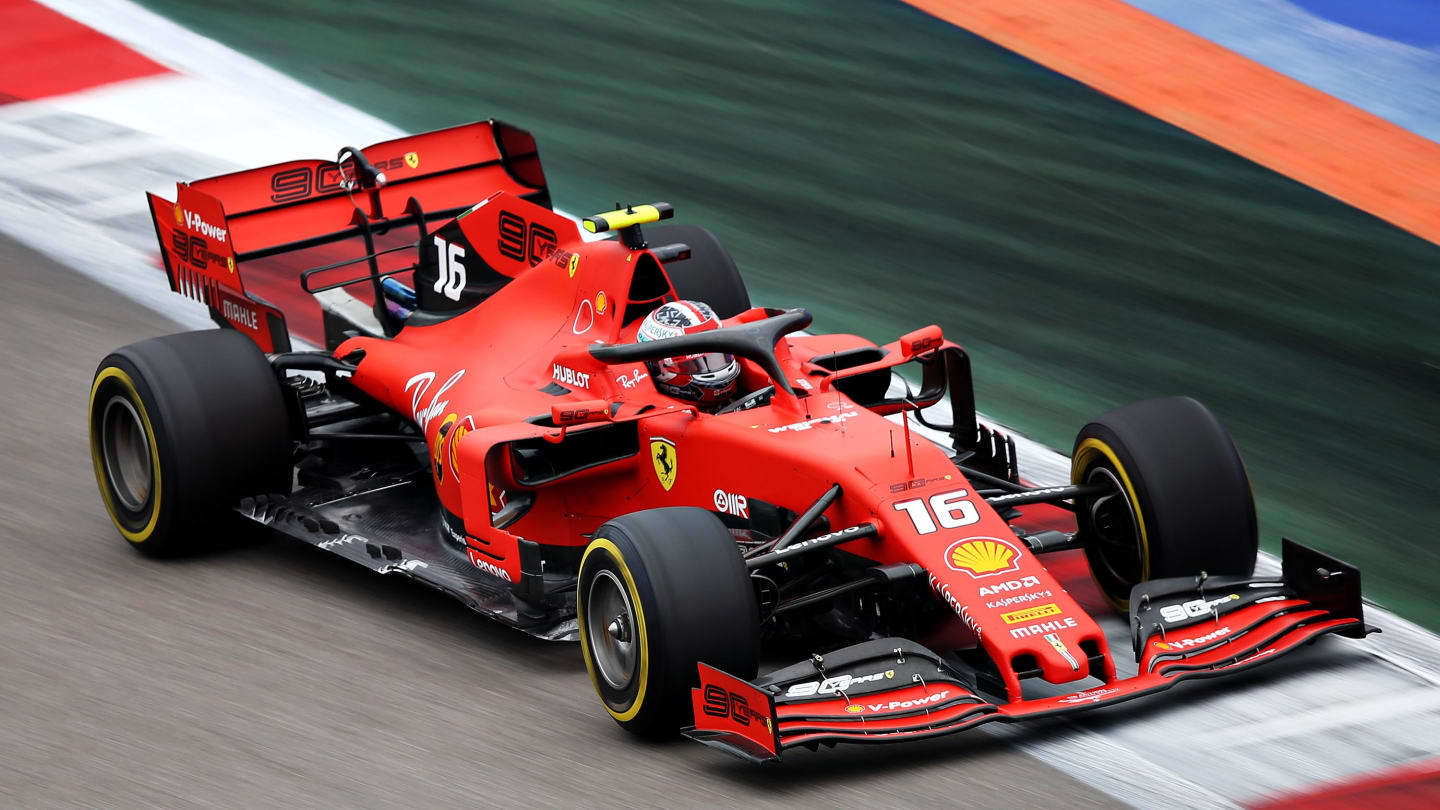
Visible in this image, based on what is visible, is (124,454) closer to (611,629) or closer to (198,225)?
(198,225)

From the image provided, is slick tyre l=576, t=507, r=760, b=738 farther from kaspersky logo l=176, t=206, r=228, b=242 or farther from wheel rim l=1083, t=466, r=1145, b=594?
kaspersky logo l=176, t=206, r=228, b=242

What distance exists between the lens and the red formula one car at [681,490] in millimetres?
6863

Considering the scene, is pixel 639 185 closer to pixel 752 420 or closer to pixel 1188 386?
A: pixel 1188 386

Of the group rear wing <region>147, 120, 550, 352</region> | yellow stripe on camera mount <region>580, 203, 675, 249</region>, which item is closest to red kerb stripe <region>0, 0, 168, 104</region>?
rear wing <region>147, 120, 550, 352</region>

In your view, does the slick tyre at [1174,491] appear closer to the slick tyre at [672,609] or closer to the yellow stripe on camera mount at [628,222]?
the slick tyre at [672,609]

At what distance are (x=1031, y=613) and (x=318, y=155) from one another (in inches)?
387

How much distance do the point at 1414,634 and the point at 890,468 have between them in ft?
8.76

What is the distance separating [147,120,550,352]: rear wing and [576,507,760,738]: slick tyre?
357 centimetres

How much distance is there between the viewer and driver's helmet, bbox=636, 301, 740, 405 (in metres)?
8.15

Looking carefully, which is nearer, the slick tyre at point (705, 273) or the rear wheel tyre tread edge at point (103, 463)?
the rear wheel tyre tread edge at point (103, 463)

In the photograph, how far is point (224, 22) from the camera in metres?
18.3

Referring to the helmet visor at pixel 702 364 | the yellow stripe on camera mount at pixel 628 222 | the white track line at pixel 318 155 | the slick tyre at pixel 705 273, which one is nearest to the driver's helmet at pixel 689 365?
the helmet visor at pixel 702 364

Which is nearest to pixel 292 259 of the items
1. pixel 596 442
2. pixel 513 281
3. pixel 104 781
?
pixel 513 281

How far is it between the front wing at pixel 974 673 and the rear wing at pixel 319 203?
166 inches
